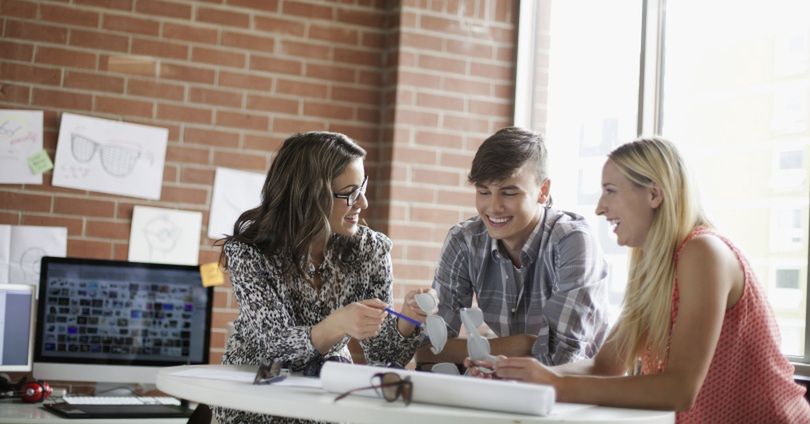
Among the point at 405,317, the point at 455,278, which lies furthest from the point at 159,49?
the point at 405,317

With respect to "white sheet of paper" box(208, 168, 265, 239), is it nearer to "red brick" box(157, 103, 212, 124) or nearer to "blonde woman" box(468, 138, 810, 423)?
"red brick" box(157, 103, 212, 124)

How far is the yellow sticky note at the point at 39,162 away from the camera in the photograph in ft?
11.3

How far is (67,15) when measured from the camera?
3527mm

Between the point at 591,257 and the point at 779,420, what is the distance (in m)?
0.66

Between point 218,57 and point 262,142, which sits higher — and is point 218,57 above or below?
above

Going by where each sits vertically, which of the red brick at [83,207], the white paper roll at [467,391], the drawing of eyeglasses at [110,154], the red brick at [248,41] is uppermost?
the red brick at [248,41]

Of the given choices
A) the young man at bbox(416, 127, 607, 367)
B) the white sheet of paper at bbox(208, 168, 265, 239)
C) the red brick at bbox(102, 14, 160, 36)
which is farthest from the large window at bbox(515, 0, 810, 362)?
the red brick at bbox(102, 14, 160, 36)

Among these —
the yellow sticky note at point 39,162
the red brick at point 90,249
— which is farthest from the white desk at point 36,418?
the yellow sticky note at point 39,162

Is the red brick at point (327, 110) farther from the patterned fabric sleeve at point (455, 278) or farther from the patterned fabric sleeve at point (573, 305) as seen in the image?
the patterned fabric sleeve at point (573, 305)

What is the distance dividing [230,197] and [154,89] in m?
0.51

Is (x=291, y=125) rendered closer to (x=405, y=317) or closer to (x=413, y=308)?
(x=413, y=308)

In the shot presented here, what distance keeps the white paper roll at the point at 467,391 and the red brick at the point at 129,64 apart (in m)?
2.26

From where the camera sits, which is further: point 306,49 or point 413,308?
point 306,49

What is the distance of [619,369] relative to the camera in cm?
216
